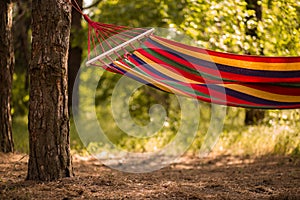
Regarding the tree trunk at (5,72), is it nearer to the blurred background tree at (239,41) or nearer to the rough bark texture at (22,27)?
the blurred background tree at (239,41)

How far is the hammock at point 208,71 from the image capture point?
2.76 meters

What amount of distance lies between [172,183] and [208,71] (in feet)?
2.61

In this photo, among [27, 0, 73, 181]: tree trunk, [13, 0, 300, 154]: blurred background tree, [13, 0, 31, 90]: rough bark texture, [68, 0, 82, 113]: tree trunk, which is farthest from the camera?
[68, 0, 82, 113]: tree trunk

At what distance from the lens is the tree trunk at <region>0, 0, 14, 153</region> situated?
12.0 feet

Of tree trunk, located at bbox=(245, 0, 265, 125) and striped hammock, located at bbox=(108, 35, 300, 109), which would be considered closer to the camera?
striped hammock, located at bbox=(108, 35, 300, 109)

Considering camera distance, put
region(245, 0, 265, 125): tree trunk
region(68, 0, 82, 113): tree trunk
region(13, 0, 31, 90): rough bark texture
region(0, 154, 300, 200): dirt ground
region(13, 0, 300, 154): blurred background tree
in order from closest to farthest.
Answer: region(0, 154, 300, 200): dirt ground
region(13, 0, 300, 154): blurred background tree
region(13, 0, 31, 90): rough bark texture
region(245, 0, 265, 125): tree trunk
region(68, 0, 82, 113): tree trunk

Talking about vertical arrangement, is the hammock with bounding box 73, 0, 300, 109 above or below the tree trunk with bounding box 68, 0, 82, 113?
below

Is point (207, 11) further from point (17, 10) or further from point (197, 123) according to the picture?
point (17, 10)

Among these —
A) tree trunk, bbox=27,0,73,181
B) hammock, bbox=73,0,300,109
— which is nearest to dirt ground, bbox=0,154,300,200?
tree trunk, bbox=27,0,73,181

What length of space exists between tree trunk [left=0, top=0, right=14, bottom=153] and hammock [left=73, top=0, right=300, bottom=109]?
1073 millimetres

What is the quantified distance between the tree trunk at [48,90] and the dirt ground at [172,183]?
0.42 feet

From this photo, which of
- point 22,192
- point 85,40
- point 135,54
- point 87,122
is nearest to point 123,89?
point 87,122

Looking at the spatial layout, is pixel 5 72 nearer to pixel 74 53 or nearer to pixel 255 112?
pixel 74 53

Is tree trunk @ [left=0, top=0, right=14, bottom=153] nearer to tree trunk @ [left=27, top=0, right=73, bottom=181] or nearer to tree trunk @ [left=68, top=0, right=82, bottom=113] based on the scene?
tree trunk @ [left=27, top=0, right=73, bottom=181]
